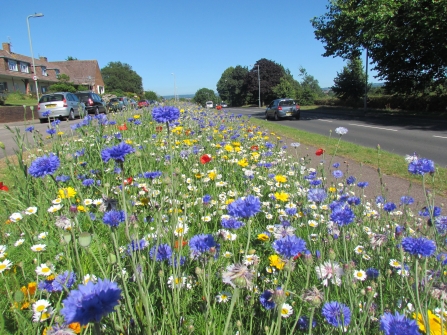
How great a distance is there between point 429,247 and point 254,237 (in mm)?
1372

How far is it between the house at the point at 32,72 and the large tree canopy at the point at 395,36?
79.6 feet

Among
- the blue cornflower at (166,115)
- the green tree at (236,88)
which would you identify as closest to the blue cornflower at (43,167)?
the blue cornflower at (166,115)

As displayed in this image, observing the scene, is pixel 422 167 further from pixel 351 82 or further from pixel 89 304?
pixel 351 82

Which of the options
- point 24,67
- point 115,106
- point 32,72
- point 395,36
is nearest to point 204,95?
point 32,72

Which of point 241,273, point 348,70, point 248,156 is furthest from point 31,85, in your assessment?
point 241,273

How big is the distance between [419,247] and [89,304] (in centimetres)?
106

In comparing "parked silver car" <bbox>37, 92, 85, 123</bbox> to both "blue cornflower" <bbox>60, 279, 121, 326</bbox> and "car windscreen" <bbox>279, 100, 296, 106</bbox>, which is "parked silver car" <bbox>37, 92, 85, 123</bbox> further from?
"blue cornflower" <bbox>60, 279, 121, 326</bbox>

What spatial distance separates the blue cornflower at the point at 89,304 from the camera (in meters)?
0.66

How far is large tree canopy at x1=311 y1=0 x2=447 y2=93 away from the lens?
47.6 ft

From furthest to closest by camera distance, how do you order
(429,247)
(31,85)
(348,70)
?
(31,85)
(348,70)
(429,247)

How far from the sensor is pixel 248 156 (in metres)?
4.40

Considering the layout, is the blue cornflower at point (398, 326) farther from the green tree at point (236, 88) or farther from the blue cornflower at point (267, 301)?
the green tree at point (236, 88)

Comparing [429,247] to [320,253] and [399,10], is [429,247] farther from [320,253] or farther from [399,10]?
[399,10]

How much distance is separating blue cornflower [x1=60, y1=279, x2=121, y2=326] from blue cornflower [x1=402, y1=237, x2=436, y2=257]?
3.22ft
